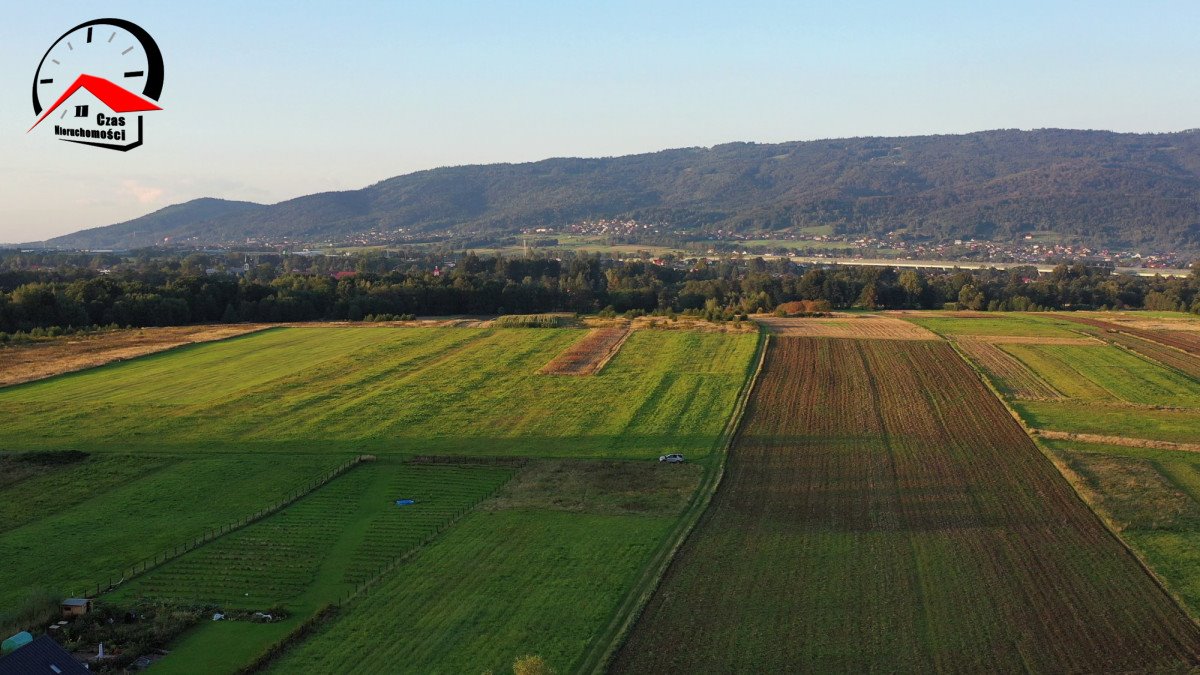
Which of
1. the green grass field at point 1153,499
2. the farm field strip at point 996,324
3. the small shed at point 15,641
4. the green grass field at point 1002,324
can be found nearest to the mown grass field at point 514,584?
the small shed at point 15,641

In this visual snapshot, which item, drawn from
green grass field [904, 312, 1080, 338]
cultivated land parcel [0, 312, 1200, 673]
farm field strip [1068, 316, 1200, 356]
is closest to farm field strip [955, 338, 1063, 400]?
cultivated land parcel [0, 312, 1200, 673]

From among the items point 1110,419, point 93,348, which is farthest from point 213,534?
point 93,348

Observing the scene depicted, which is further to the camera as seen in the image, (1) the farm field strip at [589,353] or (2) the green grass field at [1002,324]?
(2) the green grass field at [1002,324]

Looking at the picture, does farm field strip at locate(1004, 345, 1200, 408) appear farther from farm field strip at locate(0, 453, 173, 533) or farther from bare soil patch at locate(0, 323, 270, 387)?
bare soil patch at locate(0, 323, 270, 387)

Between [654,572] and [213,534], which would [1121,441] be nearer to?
[654,572]

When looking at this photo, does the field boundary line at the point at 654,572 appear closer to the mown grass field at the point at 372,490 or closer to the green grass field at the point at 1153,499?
the mown grass field at the point at 372,490

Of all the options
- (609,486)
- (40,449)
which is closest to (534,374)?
(609,486)
